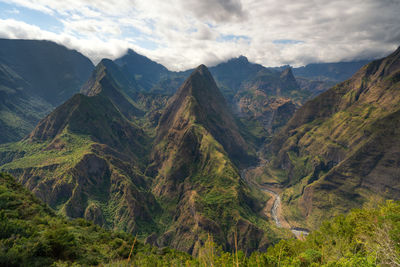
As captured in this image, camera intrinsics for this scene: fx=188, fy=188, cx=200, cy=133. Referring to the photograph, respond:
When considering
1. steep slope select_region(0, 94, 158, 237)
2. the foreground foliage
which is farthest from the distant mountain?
the foreground foliage

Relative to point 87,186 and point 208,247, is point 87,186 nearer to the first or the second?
point 87,186

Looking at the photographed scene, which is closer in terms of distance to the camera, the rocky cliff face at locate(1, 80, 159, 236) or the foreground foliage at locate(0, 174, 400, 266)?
the foreground foliage at locate(0, 174, 400, 266)

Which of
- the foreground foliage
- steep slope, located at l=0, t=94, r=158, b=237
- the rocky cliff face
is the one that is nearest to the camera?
the foreground foliage

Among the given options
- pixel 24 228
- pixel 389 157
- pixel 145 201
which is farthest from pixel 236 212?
pixel 389 157

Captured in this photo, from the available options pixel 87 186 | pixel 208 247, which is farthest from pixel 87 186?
pixel 208 247

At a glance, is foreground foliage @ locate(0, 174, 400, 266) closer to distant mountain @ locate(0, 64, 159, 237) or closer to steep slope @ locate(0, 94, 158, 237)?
steep slope @ locate(0, 94, 158, 237)

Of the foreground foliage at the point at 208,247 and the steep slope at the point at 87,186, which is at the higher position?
the foreground foliage at the point at 208,247

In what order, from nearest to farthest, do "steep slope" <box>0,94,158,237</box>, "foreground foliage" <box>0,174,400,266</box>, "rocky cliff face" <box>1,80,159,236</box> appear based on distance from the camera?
1. "foreground foliage" <box>0,174,400,266</box>
2. "steep slope" <box>0,94,158,237</box>
3. "rocky cliff face" <box>1,80,159,236</box>

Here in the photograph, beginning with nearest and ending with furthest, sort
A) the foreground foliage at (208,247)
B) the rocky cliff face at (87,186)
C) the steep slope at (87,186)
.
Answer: the foreground foliage at (208,247), the steep slope at (87,186), the rocky cliff face at (87,186)

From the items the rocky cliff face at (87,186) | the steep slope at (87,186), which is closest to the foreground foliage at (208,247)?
the steep slope at (87,186)

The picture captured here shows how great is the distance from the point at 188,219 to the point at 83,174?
96004 mm

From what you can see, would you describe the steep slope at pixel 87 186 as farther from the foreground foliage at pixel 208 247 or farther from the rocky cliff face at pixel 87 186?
the foreground foliage at pixel 208 247

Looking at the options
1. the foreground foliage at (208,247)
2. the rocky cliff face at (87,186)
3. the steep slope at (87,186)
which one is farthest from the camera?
the rocky cliff face at (87,186)

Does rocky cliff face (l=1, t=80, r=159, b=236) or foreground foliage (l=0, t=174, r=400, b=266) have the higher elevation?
foreground foliage (l=0, t=174, r=400, b=266)
